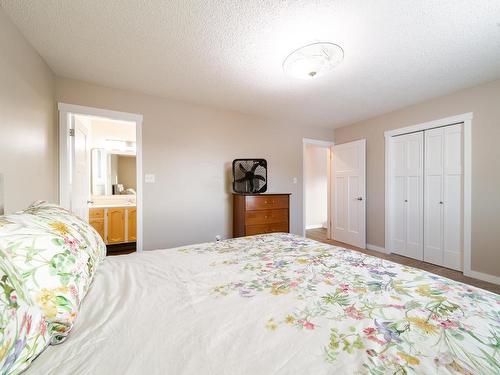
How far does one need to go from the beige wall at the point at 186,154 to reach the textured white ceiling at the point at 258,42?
0.73ft

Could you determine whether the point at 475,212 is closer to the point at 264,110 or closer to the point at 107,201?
the point at 264,110

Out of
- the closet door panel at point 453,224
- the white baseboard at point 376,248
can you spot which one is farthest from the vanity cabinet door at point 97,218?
the closet door panel at point 453,224

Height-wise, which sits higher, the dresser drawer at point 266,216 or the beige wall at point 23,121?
the beige wall at point 23,121

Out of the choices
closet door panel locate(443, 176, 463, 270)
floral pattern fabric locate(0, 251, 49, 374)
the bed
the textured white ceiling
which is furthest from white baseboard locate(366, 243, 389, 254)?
floral pattern fabric locate(0, 251, 49, 374)

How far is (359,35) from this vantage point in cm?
167

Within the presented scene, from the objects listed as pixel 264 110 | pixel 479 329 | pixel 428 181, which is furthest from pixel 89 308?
pixel 428 181

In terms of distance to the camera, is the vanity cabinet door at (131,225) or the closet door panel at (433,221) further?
the vanity cabinet door at (131,225)

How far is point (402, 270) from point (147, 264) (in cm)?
136

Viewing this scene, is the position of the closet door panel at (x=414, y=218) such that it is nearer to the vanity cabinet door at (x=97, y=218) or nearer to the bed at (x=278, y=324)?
the bed at (x=278, y=324)

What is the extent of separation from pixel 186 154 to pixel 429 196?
3.46 meters

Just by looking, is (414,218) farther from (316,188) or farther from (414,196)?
(316,188)

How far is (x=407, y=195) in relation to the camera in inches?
129

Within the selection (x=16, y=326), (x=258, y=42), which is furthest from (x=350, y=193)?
(x=16, y=326)

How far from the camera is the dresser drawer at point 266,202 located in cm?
298
